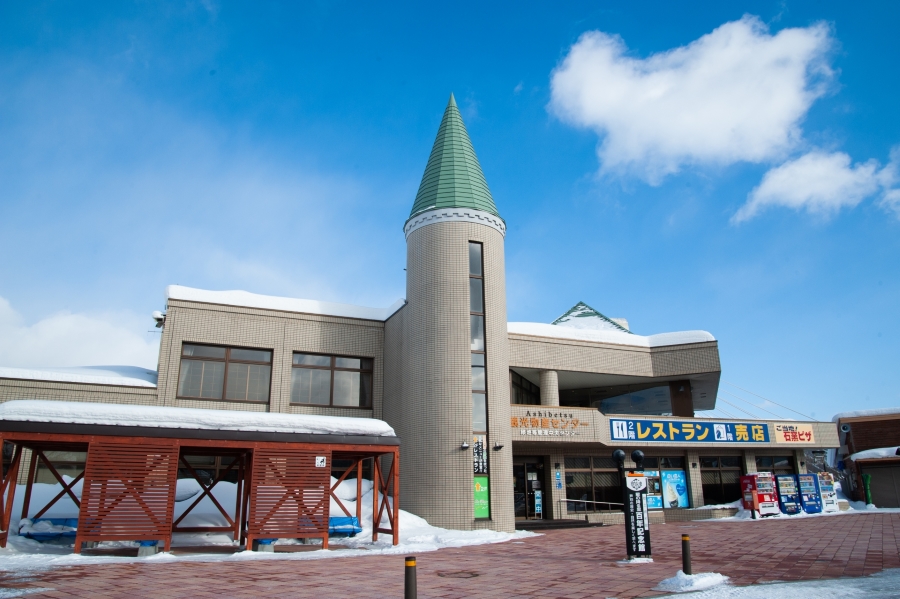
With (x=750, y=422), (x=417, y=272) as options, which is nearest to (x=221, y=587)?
(x=417, y=272)

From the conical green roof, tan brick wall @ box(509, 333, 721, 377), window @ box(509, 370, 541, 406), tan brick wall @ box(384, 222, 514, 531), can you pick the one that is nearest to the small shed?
tan brick wall @ box(384, 222, 514, 531)

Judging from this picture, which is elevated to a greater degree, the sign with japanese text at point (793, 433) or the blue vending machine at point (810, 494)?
the sign with japanese text at point (793, 433)

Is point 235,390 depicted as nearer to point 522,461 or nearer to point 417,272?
point 417,272

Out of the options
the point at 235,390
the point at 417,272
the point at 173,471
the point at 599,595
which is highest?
the point at 417,272

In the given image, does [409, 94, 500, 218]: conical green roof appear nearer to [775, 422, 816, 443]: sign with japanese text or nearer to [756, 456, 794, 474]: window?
[775, 422, 816, 443]: sign with japanese text

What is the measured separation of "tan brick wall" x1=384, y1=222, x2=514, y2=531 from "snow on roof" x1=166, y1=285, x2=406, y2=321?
1.88 meters

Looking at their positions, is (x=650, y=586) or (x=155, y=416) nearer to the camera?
(x=650, y=586)


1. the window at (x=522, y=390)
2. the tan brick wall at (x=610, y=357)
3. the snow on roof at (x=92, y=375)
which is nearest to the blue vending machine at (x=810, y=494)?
the tan brick wall at (x=610, y=357)

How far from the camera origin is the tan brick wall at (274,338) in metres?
20.6

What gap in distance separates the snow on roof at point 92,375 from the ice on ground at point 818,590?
57.2ft

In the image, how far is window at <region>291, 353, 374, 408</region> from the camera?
2233 centimetres

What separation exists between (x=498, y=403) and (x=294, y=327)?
746 centimetres

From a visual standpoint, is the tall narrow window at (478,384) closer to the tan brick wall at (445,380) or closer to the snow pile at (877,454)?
the tan brick wall at (445,380)

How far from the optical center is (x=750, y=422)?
27.1 m
